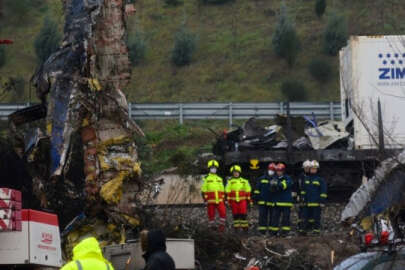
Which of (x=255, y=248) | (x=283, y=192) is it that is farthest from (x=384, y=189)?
(x=283, y=192)

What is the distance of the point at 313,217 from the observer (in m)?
17.6

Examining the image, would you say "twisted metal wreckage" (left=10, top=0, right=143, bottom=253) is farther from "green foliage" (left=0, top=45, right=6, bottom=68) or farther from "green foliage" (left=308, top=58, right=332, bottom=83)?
"green foliage" (left=0, top=45, right=6, bottom=68)

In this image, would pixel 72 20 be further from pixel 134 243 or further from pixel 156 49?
pixel 156 49

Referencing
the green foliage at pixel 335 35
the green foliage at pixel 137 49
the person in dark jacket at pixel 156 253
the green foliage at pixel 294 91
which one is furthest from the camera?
the green foliage at pixel 335 35

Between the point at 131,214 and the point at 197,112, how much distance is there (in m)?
21.4

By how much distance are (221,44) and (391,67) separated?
31331 millimetres

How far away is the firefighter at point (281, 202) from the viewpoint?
57.2ft

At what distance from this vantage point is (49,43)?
5028 cm

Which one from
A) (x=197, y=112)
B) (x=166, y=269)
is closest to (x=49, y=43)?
(x=197, y=112)

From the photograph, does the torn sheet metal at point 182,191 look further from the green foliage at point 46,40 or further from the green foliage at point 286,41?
the green foliage at point 46,40

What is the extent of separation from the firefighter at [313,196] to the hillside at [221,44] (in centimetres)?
2717

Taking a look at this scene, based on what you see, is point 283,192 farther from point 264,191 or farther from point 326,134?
point 326,134

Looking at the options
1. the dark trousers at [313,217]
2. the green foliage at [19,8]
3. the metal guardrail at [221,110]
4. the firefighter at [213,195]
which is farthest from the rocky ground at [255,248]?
the green foliage at [19,8]

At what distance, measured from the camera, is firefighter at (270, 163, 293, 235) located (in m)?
17.4
